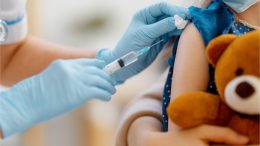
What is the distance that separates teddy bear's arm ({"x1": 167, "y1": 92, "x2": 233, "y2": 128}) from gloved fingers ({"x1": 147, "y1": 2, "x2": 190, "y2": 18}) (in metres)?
0.30

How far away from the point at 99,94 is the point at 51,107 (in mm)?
125

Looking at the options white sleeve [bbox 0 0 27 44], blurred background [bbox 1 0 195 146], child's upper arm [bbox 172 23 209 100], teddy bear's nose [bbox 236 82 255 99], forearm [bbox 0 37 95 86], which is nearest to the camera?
teddy bear's nose [bbox 236 82 255 99]

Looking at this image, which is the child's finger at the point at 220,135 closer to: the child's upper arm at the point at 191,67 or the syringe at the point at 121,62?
the child's upper arm at the point at 191,67

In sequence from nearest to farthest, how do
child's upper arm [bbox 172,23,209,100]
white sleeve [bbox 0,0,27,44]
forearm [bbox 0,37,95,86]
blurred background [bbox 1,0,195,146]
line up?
child's upper arm [bbox 172,23,209,100] < white sleeve [bbox 0,0,27,44] < forearm [bbox 0,37,95,86] < blurred background [bbox 1,0,195,146]

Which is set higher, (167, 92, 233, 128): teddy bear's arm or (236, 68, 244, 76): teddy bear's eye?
(236, 68, 244, 76): teddy bear's eye

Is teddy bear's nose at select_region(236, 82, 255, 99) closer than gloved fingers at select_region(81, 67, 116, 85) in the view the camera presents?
Yes

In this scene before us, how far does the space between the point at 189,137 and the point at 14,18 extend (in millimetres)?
780

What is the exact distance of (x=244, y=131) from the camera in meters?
0.67

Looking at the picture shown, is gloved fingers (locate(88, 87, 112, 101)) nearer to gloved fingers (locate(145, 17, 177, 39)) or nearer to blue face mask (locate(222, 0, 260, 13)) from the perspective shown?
gloved fingers (locate(145, 17, 177, 39))

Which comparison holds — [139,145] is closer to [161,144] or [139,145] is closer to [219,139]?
[161,144]

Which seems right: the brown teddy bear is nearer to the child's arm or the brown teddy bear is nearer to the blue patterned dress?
the blue patterned dress

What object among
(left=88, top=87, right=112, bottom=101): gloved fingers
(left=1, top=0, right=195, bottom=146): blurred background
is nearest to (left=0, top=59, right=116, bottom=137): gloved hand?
(left=88, top=87, right=112, bottom=101): gloved fingers

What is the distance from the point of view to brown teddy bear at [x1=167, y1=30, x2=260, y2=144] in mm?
609

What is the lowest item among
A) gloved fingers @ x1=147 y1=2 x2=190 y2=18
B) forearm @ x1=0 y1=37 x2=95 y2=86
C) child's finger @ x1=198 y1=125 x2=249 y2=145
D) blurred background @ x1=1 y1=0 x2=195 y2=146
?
blurred background @ x1=1 y1=0 x2=195 y2=146
